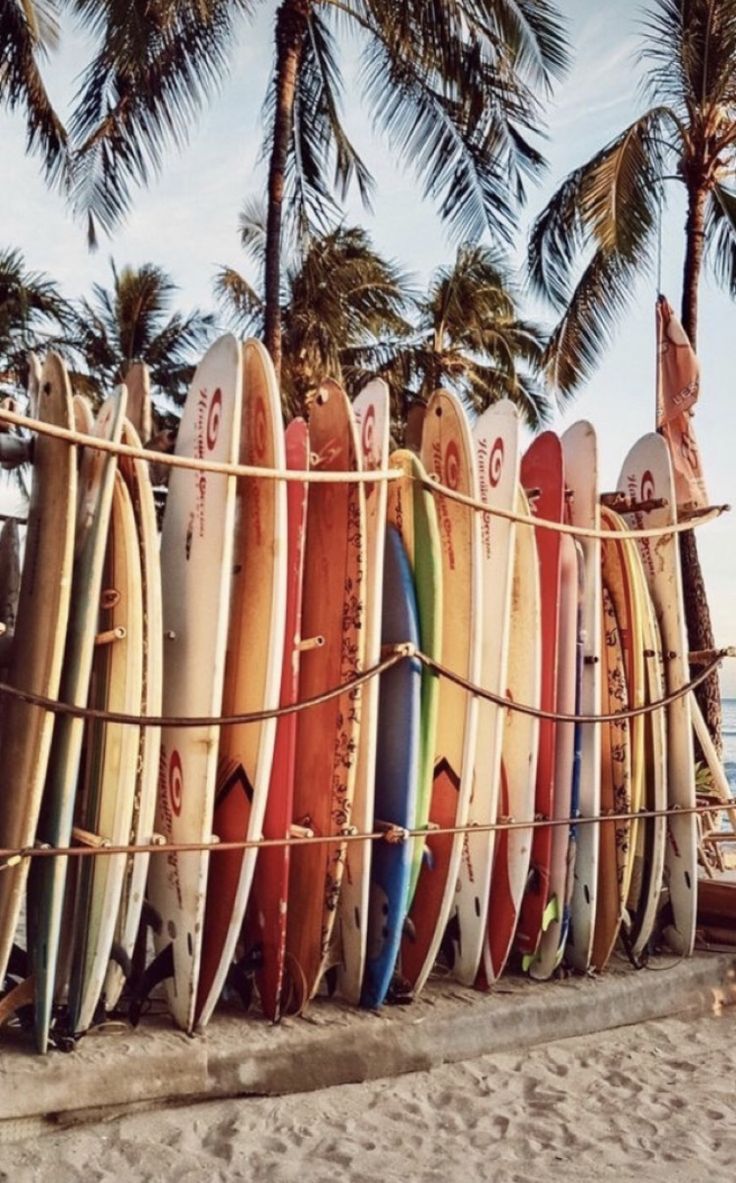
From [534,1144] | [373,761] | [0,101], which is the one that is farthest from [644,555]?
[0,101]

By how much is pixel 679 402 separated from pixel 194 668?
8.83ft

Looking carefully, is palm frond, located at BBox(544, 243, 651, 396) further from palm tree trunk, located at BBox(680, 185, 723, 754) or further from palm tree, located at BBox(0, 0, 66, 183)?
palm tree, located at BBox(0, 0, 66, 183)

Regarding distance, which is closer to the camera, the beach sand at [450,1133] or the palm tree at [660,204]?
the beach sand at [450,1133]

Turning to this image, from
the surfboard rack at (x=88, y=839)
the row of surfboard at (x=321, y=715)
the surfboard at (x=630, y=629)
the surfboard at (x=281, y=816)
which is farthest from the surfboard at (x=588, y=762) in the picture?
the surfboard rack at (x=88, y=839)

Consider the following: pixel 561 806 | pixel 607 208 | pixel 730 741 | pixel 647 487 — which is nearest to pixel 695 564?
pixel 607 208

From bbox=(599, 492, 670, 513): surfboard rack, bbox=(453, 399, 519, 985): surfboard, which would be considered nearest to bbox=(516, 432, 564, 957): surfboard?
bbox=(453, 399, 519, 985): surfboard

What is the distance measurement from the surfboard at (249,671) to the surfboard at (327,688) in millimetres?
223

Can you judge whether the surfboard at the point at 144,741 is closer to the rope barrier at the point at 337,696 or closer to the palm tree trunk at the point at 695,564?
the rope barrier at the point at 337,696

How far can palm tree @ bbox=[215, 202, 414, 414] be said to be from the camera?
18.6 m

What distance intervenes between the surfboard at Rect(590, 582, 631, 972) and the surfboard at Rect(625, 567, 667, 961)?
0.36ft

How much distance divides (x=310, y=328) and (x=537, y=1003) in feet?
54.9

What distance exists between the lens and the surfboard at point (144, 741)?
2.68 metres

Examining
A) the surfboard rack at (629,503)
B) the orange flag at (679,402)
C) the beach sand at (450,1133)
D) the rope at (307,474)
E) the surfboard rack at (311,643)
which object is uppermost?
the orange flag at (679,402)

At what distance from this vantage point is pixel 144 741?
8.79ft
